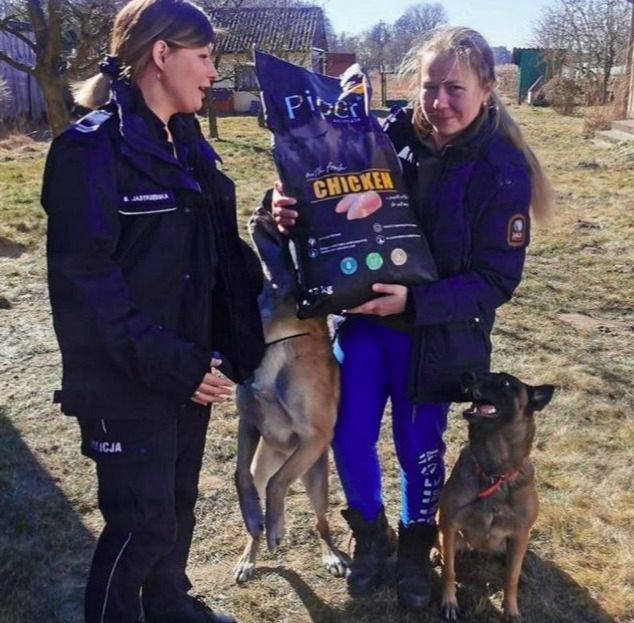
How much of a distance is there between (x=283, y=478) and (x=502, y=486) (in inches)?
33.7

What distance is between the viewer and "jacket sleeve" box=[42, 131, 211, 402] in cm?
178

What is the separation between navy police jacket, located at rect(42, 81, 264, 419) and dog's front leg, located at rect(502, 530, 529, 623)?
1.45 metres

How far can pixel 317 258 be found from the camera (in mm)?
2281

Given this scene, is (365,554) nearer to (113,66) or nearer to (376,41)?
(113,66)

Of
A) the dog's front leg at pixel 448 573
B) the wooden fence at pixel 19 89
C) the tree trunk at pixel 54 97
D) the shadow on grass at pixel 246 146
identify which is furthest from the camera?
the wooden fence at pixel 19 89

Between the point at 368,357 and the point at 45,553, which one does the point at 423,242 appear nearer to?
the point at 368,357

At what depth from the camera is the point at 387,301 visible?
2350 mm

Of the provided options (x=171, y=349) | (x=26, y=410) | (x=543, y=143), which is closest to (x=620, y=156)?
(x=543, y=143)

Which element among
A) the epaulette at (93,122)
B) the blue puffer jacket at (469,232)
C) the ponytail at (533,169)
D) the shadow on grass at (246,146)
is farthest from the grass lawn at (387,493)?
the shadow on grass at (246,146)

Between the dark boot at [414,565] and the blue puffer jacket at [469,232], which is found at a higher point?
the blue puffer jacket at [469,232]

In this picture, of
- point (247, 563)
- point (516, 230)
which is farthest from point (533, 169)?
point (247, 563)

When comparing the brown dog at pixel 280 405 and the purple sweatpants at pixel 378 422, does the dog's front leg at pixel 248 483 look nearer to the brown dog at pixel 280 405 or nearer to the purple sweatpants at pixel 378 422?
the brown dog at pixel 280 405

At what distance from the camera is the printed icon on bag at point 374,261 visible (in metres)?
2.28

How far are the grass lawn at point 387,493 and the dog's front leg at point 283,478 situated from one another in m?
0.25
